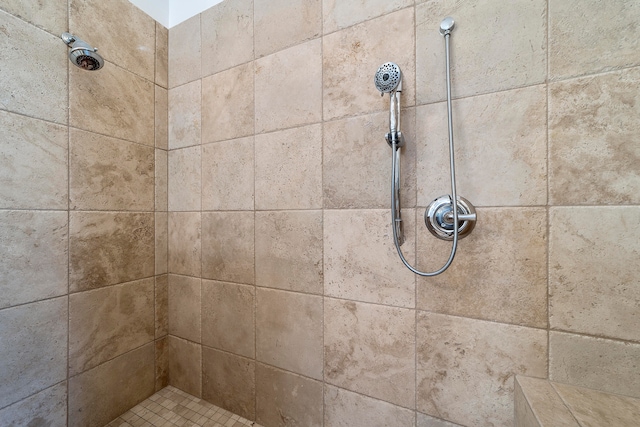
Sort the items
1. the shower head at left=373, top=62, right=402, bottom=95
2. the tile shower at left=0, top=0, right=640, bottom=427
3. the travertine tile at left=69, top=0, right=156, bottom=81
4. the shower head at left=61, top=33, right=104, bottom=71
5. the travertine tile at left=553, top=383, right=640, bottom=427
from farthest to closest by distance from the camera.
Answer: the travertine tile at left=69, top=0, right=156, bottom=81
the shower head at left=61, top=33, right=104, bottom=71
the shower head at left=373, top=62, right=402, bottom=95
the tile shower at left=0, top=0, right=640, bottom=427
the travertine tile at left=553, top=383, right=640, bottom=427

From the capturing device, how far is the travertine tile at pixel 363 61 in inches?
33.4

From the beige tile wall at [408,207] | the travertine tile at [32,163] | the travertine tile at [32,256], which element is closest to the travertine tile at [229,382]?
the beige tile wall at [408,207]

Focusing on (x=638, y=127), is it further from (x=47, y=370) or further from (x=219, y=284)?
(x=47, y=370)

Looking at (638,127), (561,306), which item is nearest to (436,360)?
(561,306)

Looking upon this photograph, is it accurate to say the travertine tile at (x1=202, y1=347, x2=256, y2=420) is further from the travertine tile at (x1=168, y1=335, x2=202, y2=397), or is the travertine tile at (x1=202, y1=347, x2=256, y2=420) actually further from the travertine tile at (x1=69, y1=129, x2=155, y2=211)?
the travertine tile at (x1=69, y1=129, x2=155, y2=211)

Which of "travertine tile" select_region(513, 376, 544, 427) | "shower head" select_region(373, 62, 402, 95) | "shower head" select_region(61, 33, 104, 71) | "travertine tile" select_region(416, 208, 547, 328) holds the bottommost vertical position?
"travertine tile" select_region(513, 376, 544, 427)

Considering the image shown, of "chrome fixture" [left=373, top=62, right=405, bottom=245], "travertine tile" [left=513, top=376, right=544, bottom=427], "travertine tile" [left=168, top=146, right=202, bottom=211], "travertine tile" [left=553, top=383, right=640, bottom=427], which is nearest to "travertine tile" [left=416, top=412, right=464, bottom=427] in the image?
"travertine tile" [left=513, top=376, right=544, bottom=427]

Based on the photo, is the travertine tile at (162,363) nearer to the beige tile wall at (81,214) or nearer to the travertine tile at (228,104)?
the beige tile wall at (81,214)

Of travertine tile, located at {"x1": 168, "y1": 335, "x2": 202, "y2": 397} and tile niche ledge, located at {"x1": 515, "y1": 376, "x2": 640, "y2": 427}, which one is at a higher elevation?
tile niche ledge, located at {"x1": 515, "y1": 376, "x2": 640, "y2": 427}

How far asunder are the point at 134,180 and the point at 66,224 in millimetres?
320

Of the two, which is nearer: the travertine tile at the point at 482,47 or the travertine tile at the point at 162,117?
the travertine tile at the point at 482,47

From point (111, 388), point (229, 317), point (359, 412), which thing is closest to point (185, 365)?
point (111, 388)

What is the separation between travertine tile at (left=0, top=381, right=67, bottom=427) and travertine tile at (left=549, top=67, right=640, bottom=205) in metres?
1.80

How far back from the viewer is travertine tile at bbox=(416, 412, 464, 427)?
798mm
